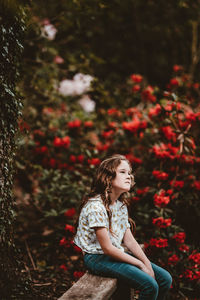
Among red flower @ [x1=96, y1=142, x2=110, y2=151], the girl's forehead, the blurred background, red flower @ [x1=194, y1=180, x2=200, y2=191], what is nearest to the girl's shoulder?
the girl's forehead

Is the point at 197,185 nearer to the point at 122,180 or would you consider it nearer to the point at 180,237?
the point at 180,237

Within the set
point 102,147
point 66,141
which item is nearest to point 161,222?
point 102,147

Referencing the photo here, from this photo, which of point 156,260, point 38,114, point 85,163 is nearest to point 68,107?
point 38,114

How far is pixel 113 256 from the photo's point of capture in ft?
6.28

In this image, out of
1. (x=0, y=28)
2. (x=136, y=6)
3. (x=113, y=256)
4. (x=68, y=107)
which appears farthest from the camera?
(x=136, y=6)

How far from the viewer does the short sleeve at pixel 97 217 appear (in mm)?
1919

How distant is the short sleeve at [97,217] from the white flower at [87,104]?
323 centimetres

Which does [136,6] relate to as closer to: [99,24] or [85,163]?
[99,24]

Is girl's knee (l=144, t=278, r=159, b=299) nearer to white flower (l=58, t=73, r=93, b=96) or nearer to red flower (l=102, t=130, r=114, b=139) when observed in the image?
red flower (l=102, t=130, r=114, b=139)

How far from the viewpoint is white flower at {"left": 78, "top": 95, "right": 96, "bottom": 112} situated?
16.7 ft

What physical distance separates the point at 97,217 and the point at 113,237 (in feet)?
0.85

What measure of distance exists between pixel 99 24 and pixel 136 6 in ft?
2.48

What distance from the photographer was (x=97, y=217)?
1942 mm

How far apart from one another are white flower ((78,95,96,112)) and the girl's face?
3005 mm
